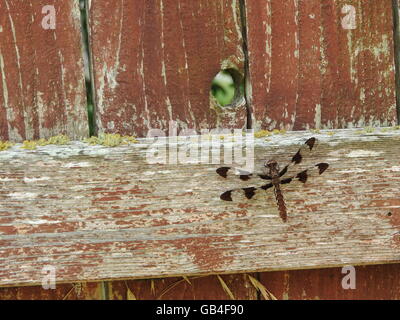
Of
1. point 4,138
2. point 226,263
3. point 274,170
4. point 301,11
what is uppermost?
point 301,11

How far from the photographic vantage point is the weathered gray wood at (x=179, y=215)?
127 cm

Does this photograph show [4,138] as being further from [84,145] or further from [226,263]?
[226,263]

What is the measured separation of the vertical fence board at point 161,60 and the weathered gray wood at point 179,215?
117mm

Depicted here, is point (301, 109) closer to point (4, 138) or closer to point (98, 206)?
point (98, 206)

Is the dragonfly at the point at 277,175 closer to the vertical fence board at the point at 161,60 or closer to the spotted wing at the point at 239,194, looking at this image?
the spotted wing at the point at 239,194

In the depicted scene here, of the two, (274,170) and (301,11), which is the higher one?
(301,11)

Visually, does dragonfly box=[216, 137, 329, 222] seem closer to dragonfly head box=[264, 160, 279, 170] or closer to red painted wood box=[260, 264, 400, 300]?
dragonfly head box=[264, 160, 279, 170]

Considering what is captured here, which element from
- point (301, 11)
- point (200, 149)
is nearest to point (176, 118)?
point (200, 149)

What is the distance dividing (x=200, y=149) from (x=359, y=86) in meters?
0.49

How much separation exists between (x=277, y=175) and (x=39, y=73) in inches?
26.9

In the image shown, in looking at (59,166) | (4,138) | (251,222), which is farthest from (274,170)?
(4,138)

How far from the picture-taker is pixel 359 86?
140 cm

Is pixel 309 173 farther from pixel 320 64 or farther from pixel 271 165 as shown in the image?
pixel 320 64

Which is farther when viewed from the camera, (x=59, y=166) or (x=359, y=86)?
(x=359, y=86)
